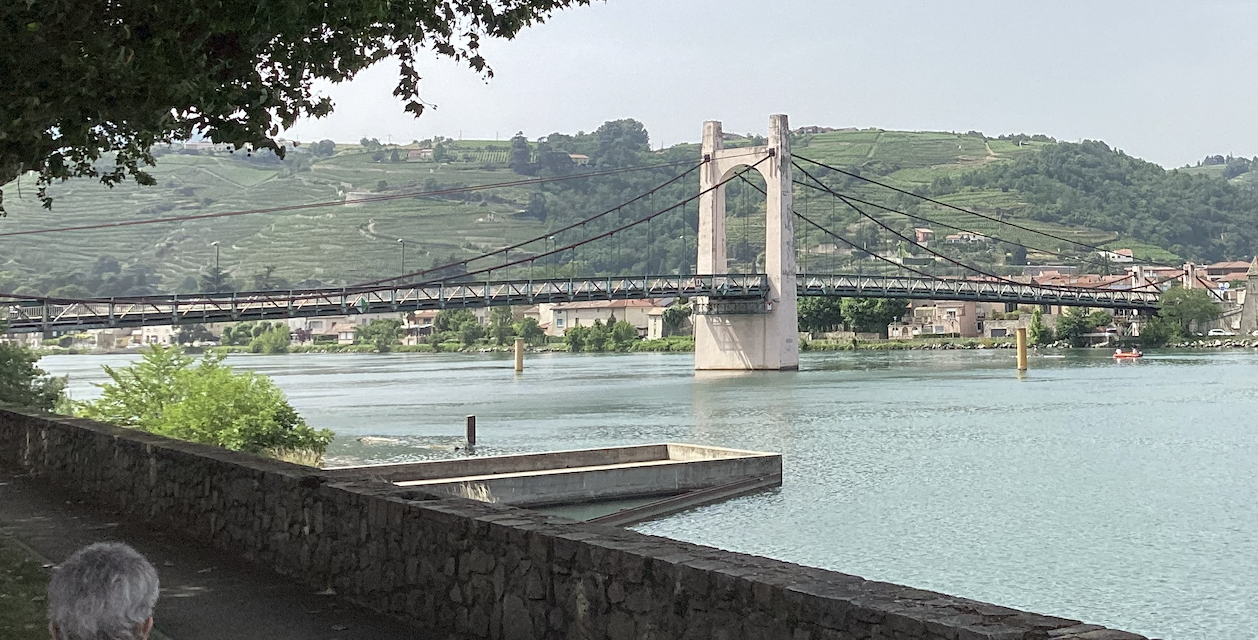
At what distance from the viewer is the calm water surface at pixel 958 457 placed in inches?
632

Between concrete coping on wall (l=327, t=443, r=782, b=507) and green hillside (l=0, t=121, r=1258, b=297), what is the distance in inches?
3762

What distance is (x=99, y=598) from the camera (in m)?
2.57

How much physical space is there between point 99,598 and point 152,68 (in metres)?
3.91

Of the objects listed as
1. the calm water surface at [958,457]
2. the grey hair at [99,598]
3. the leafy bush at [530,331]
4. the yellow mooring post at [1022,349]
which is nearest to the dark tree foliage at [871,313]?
the leafy bush at [530,331]

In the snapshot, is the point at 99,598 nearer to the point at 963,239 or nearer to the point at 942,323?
the point at 942,323

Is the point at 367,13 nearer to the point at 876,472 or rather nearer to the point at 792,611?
the point at 792,611

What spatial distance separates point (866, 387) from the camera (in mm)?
52062

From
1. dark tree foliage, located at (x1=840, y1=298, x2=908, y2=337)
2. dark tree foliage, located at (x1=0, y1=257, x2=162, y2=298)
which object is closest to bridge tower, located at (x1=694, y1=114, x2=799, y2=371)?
dark tree foliage, located at (x1=840, y1=298, x2=908, y2=337)

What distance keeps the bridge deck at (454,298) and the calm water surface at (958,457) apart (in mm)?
3537

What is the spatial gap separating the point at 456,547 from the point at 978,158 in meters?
192

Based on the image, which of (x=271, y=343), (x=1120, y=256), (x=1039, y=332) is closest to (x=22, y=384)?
(x=1039, y=332)

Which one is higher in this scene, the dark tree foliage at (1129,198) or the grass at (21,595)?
the dark tree foliage at (1129,198)

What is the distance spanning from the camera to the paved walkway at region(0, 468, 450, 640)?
240 inches

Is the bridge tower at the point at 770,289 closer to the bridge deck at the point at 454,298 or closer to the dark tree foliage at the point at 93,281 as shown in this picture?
the bridge deck at the point at 454,298
